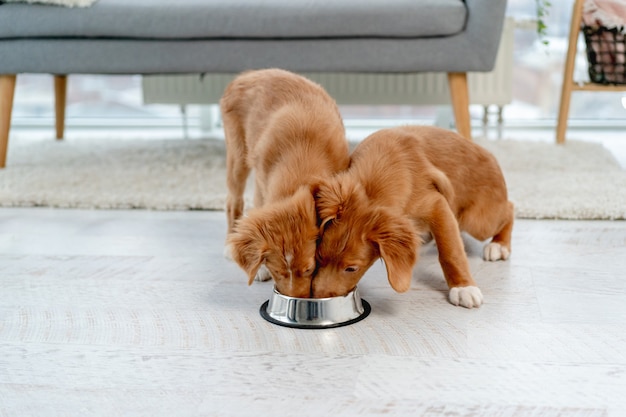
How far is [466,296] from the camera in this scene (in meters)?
1.60

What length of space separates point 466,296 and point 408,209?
0.23m

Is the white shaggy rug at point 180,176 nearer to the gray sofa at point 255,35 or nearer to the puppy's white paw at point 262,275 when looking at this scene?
the gray sofa at point 255,35

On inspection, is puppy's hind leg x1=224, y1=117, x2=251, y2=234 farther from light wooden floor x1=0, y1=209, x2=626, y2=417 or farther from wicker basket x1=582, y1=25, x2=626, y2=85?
wicker basket x1=582, y1=25, x2=626, y2=85

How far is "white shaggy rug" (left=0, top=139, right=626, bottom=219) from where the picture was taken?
248 cm

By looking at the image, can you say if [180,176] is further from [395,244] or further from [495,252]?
[395,244]

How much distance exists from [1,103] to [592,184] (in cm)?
242

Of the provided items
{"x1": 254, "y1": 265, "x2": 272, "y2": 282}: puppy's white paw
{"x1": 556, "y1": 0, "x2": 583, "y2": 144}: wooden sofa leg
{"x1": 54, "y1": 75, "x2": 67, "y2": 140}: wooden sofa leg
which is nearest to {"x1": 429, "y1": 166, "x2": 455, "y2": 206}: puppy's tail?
{"x1": 254, "y1": 265, "x2": 272, "y2": 282}: puppy's white paw

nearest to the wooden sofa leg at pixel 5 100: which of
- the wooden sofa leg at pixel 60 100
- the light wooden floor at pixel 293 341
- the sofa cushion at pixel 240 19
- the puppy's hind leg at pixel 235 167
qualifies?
the sofa cushion at pixel 240 19

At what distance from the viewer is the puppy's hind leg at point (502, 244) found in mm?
1912

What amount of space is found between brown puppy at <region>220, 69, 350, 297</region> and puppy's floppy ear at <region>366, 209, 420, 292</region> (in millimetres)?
127

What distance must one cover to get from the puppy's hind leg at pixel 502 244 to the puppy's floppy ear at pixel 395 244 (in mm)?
533

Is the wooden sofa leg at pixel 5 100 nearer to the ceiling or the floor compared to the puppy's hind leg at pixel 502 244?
nearer to the ceiling

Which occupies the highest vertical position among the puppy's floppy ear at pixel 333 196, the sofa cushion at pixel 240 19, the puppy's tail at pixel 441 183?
the sofa cushion at pixel 240 19

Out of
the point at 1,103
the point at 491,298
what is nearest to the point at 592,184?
the point at 491,298
